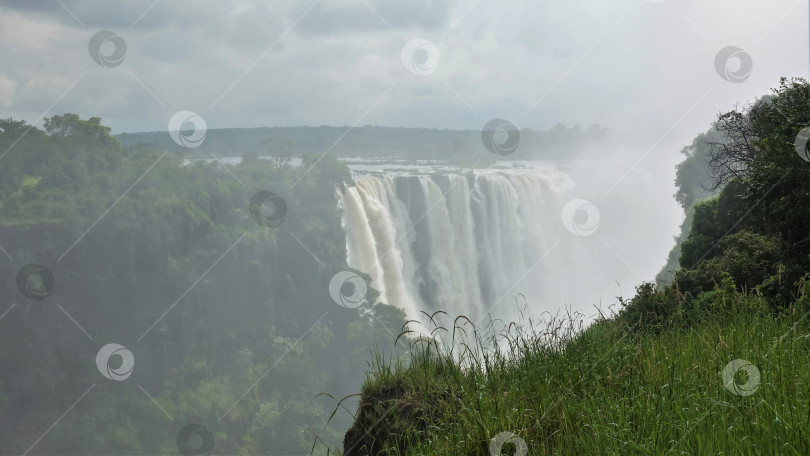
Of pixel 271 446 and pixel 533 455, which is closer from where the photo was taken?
pixel 533 455

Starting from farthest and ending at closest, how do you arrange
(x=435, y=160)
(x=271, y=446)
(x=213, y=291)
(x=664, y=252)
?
(x=435, y=160) → (x=664, y=252) → (x=213, y=291) → (x=271, y=446)

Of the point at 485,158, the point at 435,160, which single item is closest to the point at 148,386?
the point at 435,160

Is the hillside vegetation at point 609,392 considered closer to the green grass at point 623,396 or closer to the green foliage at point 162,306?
the green grass at point 623,396

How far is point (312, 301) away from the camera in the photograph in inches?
2338

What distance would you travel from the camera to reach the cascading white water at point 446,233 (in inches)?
1895

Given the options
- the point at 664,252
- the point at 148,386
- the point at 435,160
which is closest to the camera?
the point at 148,386

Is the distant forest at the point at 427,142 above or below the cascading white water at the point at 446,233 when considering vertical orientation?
above

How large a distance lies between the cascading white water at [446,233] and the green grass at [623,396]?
134 ft

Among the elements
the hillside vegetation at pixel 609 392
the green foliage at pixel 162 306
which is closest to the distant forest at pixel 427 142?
the green foliage at pixel 162 306

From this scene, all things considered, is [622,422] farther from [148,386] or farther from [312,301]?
[312,301]

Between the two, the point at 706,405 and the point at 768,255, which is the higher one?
the point at 768,255

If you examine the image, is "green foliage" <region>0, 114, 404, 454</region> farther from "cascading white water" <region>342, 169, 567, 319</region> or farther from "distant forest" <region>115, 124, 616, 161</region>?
"distant forest" <region>115, 124, 616, 161</region>

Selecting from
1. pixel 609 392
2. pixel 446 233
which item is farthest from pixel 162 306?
pixel 609 392

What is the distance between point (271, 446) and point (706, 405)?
46.8 m
